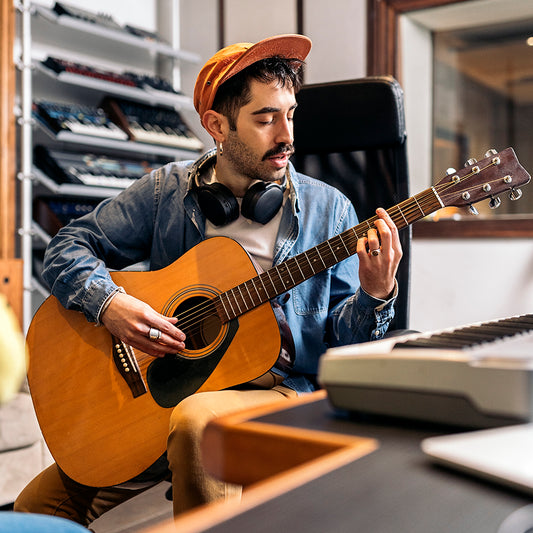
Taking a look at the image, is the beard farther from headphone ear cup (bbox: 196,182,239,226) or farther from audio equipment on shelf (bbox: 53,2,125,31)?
audio equipment on shelf (bbox: 53,2,125,31)

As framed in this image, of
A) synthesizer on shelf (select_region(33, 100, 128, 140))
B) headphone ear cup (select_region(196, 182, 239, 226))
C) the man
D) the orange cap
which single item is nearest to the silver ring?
the man

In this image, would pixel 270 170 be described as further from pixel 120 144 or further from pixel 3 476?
pixel 120 144

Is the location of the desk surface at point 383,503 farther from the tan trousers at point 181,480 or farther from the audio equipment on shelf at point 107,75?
the audio equipment on shelf at point 107,75

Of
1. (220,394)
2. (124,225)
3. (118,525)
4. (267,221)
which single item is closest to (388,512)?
(220,394)

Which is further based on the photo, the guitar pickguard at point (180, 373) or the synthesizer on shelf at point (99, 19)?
the synthesizer on shelf at point (99, 19)

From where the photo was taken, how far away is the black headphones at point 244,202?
144cm

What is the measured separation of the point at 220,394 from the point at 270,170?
23.7 inches

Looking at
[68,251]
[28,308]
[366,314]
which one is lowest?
[28,308]

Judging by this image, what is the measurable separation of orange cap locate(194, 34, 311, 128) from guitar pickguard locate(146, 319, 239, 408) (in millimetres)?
614

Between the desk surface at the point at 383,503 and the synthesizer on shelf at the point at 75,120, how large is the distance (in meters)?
2.82

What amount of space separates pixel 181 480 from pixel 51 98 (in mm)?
2807

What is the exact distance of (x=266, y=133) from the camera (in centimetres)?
152

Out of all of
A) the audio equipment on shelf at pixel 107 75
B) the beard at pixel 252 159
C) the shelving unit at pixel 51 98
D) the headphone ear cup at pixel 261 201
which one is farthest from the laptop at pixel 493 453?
the audio equipment on shelf at pixel 107 75

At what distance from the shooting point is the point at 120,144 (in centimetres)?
316
